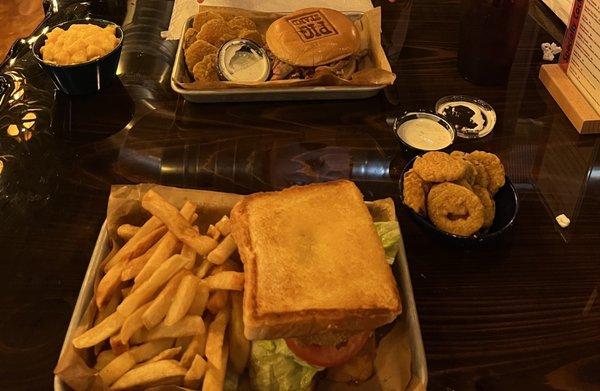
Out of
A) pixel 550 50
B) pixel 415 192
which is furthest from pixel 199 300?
pixel 550 50

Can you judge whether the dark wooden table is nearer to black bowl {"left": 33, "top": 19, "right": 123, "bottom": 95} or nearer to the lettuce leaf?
black bowl {"left": 33, "top": 19, "right": 123, "bottom": 95}

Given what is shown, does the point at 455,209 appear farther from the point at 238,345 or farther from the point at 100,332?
the point at 100,332

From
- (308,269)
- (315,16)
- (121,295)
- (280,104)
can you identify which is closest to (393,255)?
(308,269)

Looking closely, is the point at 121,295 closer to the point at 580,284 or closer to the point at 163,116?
the point at 163,116

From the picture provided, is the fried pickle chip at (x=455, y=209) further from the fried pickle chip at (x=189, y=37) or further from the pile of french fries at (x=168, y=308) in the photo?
the fried pickle chip at (x=189, y=37)

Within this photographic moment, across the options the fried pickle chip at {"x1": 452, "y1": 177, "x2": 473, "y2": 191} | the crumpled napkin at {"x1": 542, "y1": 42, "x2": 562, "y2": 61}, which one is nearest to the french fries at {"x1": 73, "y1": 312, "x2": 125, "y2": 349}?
the fried pickle chip at {"x1": 452, "y1": 177, "x2": 473, "y2": 191}
